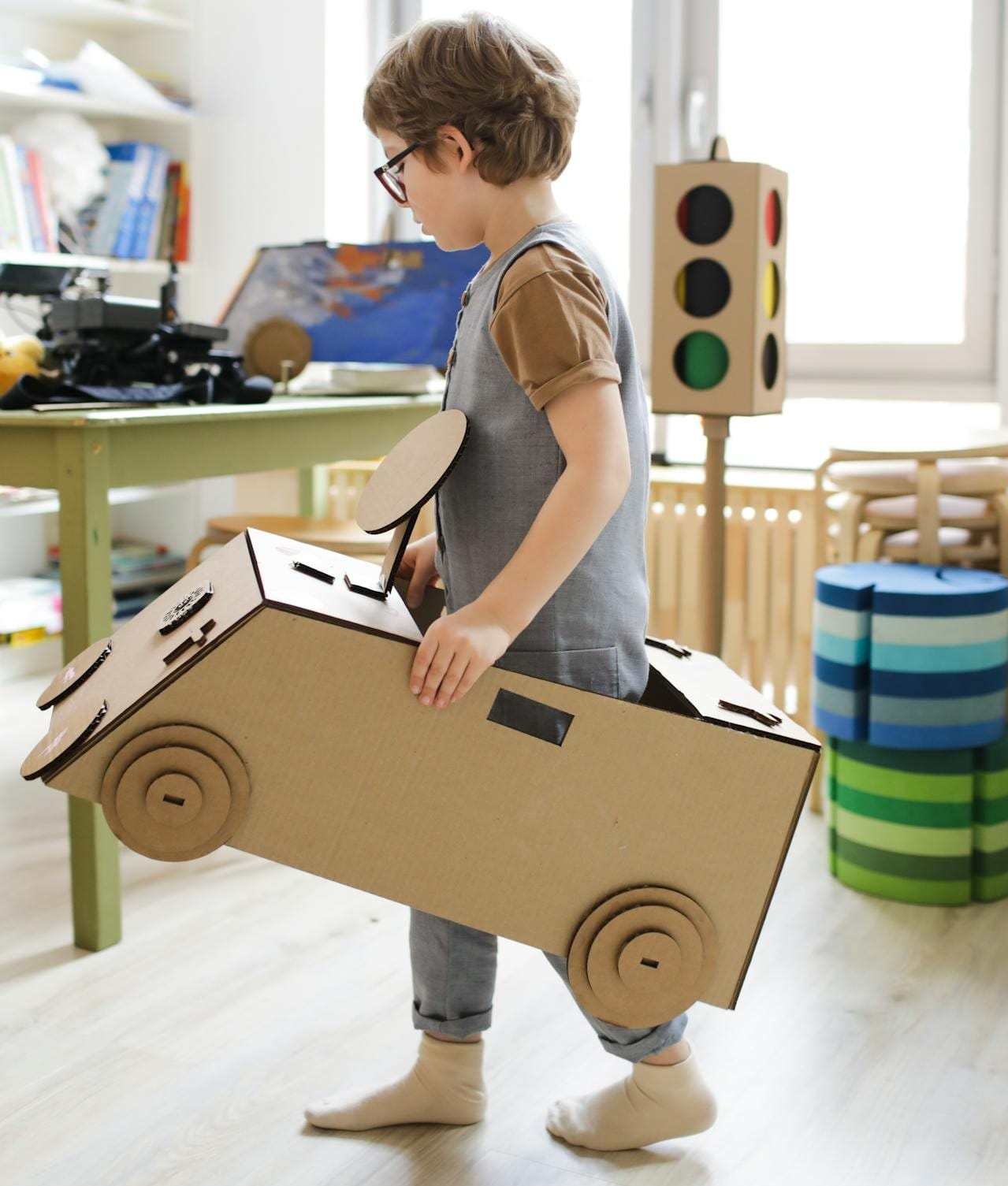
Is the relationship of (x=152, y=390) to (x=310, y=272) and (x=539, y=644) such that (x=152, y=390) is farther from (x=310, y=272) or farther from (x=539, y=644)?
(x=539, y=644)

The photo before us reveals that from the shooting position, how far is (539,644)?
1.09 meters

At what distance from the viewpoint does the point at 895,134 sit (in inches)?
106

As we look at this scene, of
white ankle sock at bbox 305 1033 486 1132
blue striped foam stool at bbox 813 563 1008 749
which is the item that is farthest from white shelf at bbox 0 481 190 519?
white ankle sock at bbox 305 1033 486 1132

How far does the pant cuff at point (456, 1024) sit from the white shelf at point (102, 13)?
2667 mm

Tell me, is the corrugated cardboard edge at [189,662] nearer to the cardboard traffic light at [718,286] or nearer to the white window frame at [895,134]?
the cardboard traffic light at [718,286]

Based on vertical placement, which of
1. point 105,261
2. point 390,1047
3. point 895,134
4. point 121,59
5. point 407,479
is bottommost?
point 390,1047

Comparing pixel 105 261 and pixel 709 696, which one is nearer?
pixel 709 696

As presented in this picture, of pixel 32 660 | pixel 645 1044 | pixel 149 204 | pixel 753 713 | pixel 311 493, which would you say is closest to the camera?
pixel 753 713

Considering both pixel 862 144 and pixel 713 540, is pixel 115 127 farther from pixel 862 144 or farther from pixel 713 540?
pixel 713 540

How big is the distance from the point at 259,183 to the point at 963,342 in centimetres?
171

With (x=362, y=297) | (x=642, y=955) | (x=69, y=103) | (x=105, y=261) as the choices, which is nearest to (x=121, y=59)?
(x=69, y=103)

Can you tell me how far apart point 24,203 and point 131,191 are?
29cm

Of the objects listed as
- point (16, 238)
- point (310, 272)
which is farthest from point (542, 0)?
point (16, 238)

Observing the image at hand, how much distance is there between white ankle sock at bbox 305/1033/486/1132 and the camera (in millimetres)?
1283
